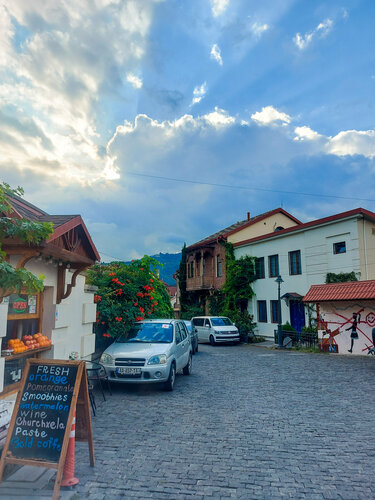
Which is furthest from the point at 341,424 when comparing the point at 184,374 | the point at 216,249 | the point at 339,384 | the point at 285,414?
the point at 216,249

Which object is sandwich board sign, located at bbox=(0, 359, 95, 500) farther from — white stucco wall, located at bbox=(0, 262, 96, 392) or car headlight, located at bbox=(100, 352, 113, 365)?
car headlight, located at bbox=(100, 352, 113, 365)

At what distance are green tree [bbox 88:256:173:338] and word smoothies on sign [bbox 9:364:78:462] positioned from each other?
5449 millimetres

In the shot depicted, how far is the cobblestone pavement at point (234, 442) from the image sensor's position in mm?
3865

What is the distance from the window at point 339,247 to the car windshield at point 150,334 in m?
13.4

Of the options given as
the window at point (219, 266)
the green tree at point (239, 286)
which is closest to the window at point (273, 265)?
the green tree at point (239, 286)

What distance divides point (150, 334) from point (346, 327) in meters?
10.7

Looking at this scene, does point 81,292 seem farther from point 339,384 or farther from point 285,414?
point 339,384

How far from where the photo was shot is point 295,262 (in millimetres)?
22312

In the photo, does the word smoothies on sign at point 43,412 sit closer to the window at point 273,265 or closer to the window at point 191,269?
the window at point 273,265

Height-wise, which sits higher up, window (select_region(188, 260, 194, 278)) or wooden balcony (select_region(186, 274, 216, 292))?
window (select_region(188, 260, 194, 278))

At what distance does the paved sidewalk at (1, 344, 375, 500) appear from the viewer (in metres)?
3.85

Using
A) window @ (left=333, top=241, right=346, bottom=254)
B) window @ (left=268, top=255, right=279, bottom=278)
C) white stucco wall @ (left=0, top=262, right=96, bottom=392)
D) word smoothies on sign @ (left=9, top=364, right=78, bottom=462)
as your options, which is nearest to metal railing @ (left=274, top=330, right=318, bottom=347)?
window @ (left=333, top=241, right=346, bottom=254)

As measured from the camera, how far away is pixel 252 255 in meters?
26.1

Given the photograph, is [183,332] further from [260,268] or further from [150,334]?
[260,268]
